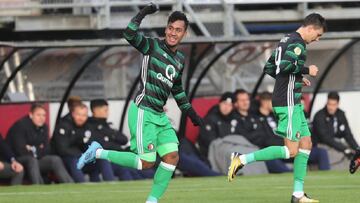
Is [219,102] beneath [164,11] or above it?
beneath

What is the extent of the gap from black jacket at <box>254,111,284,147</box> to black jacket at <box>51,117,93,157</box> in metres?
2.97

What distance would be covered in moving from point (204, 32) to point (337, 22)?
4.90 meters

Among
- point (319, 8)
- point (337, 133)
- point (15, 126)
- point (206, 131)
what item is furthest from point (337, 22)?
point (15, 126)

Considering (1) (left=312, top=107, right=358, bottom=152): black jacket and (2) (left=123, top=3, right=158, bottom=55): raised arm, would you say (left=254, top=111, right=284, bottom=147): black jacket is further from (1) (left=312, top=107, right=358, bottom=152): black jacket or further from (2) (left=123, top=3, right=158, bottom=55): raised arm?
(2) (left=123, top=3, right=158, bottom=55): raised arm

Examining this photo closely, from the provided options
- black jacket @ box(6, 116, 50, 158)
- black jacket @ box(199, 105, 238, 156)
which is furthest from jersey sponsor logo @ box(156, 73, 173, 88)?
black jacket @ box(199, 105, 238, 156)

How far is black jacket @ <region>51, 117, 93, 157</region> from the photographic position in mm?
17344

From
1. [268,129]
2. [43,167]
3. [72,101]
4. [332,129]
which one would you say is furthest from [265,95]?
[43,167]

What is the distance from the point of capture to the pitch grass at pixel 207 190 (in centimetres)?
1268

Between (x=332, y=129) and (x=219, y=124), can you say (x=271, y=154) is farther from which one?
(x=332, y=129)

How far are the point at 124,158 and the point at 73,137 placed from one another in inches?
252

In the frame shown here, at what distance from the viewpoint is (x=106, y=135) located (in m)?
17.6

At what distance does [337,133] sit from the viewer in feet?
63.8

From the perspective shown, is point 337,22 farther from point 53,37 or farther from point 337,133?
point 53,37

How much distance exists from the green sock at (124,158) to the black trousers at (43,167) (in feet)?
18.5
